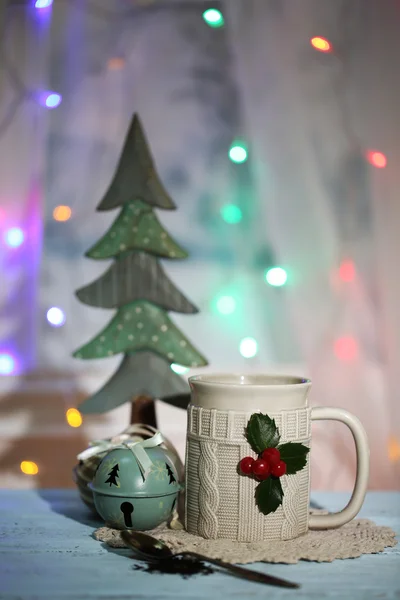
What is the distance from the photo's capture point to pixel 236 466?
0.69 meters

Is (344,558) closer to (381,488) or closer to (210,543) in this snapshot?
(210,543)

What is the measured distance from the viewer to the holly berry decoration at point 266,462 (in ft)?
2.21

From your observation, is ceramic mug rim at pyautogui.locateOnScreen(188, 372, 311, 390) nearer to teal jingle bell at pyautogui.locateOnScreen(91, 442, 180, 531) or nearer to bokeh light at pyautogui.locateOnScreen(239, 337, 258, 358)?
teal jingle bell at pyautogui.locateOnScreen(91, 442, 180, 531)

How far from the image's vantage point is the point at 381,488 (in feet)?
Answer: 4.33

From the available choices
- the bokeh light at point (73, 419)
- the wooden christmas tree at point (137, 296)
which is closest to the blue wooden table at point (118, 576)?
the wooden christmas tree at point (137, 296)

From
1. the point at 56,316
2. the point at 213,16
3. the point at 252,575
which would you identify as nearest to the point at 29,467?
the point at 56,316

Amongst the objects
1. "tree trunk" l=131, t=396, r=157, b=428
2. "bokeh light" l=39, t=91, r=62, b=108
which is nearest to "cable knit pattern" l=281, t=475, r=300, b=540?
"tree trunk" l=131, t=396, r=157, b=428

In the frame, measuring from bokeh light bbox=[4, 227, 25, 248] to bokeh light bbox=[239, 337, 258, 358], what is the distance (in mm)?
473

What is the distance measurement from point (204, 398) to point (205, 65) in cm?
86

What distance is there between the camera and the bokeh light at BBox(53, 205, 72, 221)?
4.38ft

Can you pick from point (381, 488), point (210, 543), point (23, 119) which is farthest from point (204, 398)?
point (23, 119)

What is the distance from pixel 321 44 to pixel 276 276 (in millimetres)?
470

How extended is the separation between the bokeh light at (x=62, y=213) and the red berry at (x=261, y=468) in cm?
80

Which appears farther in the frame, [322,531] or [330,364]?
[330,364]
